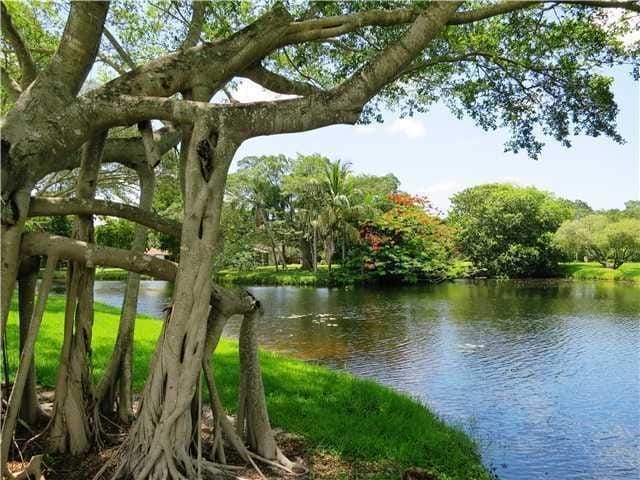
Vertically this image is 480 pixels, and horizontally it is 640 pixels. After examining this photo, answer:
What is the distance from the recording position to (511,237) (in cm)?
4225

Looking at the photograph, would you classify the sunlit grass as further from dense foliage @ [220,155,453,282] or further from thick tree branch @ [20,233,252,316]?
thick tree branch @ [20,233,252,316]

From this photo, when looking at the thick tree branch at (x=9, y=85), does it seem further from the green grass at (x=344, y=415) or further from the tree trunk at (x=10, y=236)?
the green grass at (x=344, y=415)

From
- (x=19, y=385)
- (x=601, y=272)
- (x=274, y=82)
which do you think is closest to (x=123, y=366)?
(x=19, y=385)

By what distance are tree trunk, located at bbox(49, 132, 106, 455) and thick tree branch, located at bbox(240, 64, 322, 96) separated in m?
1.92

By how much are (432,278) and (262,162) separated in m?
17.4

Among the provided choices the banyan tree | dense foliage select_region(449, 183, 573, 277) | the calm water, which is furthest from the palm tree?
the banyan tree

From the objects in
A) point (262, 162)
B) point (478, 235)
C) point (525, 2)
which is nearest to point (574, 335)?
point (525, 2)

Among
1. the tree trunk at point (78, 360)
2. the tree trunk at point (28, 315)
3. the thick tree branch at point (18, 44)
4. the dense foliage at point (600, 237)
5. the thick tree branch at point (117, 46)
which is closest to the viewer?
the tree trunk at point (78, 360)

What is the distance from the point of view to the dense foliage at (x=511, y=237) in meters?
41.8

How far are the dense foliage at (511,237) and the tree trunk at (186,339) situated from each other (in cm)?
3989

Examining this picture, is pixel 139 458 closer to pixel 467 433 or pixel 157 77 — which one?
pixel 157 77

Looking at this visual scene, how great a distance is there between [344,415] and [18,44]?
6356mm

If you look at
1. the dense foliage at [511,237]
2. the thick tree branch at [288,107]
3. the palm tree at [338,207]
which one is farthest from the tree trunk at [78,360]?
the dense foliage at [511,237]

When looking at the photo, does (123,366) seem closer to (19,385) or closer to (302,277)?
(19,385)
